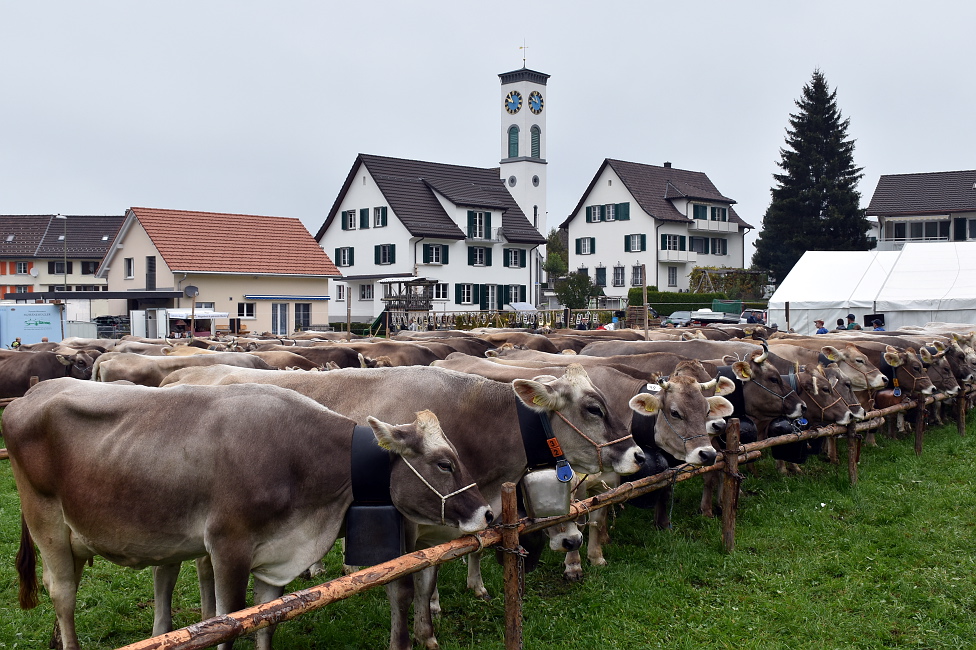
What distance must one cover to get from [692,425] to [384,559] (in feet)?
11.6

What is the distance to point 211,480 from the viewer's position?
16.1ft

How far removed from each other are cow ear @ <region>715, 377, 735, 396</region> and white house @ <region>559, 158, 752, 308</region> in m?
50.1

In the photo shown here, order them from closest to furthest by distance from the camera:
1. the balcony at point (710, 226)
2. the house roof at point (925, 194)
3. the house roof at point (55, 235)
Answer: the house roof at point (925, 194)
the balcony at point (710, 226)
the house roof at point (55, 235)

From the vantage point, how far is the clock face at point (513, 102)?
68.4 meters

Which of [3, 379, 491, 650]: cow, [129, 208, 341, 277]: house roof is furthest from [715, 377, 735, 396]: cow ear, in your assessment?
[129, 208, 341, 277]: house roof

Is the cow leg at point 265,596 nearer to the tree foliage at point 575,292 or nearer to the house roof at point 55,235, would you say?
the tree foliage at point 575,292

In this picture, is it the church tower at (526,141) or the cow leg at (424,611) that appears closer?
the cow leg at (424,611)

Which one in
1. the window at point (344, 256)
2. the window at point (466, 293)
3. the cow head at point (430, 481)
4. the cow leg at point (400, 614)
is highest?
the window at point (344, 256)

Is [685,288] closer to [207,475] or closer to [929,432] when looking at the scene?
[929,432]

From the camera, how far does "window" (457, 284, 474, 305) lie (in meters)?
52.8

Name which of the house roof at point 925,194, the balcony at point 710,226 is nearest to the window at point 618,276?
the balcony at point 710,226

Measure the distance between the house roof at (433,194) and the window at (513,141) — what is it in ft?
36.5

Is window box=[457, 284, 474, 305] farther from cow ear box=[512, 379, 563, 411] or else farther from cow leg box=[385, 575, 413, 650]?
cow leg box=[385, 575, 413, 650]

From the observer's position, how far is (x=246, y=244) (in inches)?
1736
